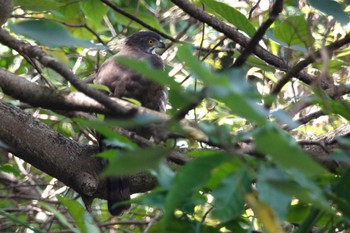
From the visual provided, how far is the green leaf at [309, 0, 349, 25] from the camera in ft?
6.52

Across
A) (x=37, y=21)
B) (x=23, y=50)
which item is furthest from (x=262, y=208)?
(x=23, y=50)

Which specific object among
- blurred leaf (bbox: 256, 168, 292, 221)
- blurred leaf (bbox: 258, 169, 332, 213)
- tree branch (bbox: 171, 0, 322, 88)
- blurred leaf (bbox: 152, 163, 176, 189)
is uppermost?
blurred leaf (bbox: 258, 169, 332, 213)

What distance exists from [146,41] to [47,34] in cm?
441

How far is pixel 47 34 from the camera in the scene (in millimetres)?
1540

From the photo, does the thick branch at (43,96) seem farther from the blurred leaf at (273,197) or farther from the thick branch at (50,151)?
the thick branch at (50,151)

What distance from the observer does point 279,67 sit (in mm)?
2990

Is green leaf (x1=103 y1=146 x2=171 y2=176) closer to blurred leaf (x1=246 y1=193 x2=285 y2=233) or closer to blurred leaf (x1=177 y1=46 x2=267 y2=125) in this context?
blurred leaf (x1=177 y1=46 x2=267 y2=125)

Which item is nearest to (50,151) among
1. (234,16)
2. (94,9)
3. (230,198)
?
(94,9)

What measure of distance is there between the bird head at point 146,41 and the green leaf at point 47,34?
4.24 m

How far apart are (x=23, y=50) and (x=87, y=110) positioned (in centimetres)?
27

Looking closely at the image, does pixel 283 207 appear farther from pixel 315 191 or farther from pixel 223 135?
pixel 223 135

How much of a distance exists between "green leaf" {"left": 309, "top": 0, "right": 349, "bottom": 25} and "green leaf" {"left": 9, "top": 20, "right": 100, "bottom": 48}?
0.78m

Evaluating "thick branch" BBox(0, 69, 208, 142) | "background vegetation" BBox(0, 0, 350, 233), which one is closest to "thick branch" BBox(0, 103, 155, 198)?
"background vegetation" BBox(0, 0, 350, 233)

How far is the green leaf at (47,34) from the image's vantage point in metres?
1.52
